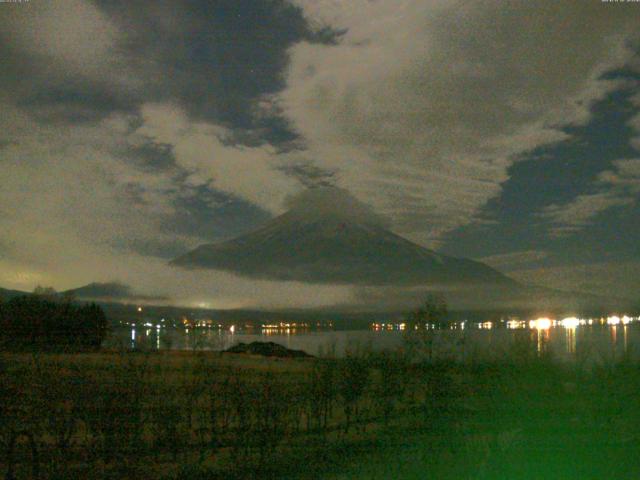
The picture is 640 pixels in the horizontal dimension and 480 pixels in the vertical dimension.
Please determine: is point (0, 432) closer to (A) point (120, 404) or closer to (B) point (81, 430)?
(A) point (120, 404)

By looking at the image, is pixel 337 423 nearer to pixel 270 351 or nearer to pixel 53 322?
pixel 53 322

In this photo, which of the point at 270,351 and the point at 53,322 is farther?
the point at 270,351

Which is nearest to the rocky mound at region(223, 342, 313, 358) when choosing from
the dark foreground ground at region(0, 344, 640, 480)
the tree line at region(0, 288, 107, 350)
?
the tree line at region(0, 288, 107, 350)

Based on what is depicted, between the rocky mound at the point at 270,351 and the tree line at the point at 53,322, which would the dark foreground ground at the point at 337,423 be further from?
the rocky mound at the point at 270,351

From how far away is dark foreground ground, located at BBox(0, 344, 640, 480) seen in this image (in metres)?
10.5

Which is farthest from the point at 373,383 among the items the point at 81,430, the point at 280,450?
the point at 81,430

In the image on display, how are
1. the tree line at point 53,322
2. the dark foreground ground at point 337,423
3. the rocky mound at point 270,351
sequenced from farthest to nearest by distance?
1. the rocky mound at point 270,351
2. the tree line at point 53,322
3. the dark foreground ground at point 337,423

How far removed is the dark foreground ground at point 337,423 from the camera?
10484mm

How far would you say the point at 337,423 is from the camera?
52.4 feet

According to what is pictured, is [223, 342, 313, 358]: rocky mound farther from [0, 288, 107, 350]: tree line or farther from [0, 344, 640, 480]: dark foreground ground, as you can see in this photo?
[0, 344, 640, 480]: dark foreground ground

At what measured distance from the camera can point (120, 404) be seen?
1117 cm

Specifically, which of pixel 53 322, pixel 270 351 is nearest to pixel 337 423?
pixel 53 322

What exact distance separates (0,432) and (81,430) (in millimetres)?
3155

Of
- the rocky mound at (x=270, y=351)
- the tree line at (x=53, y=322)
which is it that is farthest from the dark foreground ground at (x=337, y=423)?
the rocky mound at (x=270, y=351)
